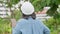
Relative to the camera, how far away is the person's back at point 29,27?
3592mm

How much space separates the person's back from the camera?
141 inches

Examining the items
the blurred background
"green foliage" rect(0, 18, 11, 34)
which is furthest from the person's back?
"green foliage" rect(0, 18, 11, 34)

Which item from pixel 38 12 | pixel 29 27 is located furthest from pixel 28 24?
pixel 38 12

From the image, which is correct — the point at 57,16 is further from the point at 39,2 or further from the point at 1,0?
the point at 1,0

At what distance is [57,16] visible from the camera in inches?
265

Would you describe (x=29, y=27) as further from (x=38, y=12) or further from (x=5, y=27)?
(x=5, y=27)

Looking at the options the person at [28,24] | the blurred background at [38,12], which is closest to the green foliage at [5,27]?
the blurred background at [38,12]

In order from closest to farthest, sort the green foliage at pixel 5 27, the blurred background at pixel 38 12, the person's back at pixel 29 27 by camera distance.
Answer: the person's back at pixel 29 27 → the blurred background at pixel 38 12 → the green foliage at pixel 5 27

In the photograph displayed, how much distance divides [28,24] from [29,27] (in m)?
0.05

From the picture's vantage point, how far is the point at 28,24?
144 inches

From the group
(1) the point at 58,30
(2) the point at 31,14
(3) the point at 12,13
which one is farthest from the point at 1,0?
(2) the point at 31,14

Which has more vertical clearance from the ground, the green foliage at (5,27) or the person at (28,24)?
the person at (28,24)

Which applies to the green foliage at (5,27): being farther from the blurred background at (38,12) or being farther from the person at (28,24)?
the person at (28,24)

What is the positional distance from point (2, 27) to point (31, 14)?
5996 mm
